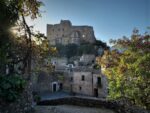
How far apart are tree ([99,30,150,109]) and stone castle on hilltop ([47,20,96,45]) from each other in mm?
41980

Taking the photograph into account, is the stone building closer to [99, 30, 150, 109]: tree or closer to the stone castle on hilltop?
[99, 30, 150, 109]: tree

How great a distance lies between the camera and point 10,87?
821 centimetres

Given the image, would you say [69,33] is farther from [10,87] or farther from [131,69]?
[10,87]

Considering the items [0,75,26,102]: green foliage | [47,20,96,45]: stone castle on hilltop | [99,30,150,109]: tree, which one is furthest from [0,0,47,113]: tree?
[47,20,96,45]: stone castle on hilltop

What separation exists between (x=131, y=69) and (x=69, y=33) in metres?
47.0

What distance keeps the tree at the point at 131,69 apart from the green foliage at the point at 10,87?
15.9 feet

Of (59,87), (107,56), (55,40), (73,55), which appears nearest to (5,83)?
(107,56)

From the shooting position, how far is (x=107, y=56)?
12.5m

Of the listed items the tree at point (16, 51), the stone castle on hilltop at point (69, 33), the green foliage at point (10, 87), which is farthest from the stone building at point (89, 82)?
the stone castle on hilltop at point (69, 33)

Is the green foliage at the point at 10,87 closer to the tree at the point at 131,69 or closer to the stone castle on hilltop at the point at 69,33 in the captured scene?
the tree at the point at 131,69

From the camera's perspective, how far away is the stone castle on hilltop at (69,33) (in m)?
54.8

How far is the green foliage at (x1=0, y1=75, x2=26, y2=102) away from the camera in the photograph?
802cm

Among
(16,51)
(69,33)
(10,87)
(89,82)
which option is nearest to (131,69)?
(16,51)

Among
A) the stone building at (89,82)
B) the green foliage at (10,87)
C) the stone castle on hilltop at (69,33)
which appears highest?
the stone castle on hilltop at (69,33)
